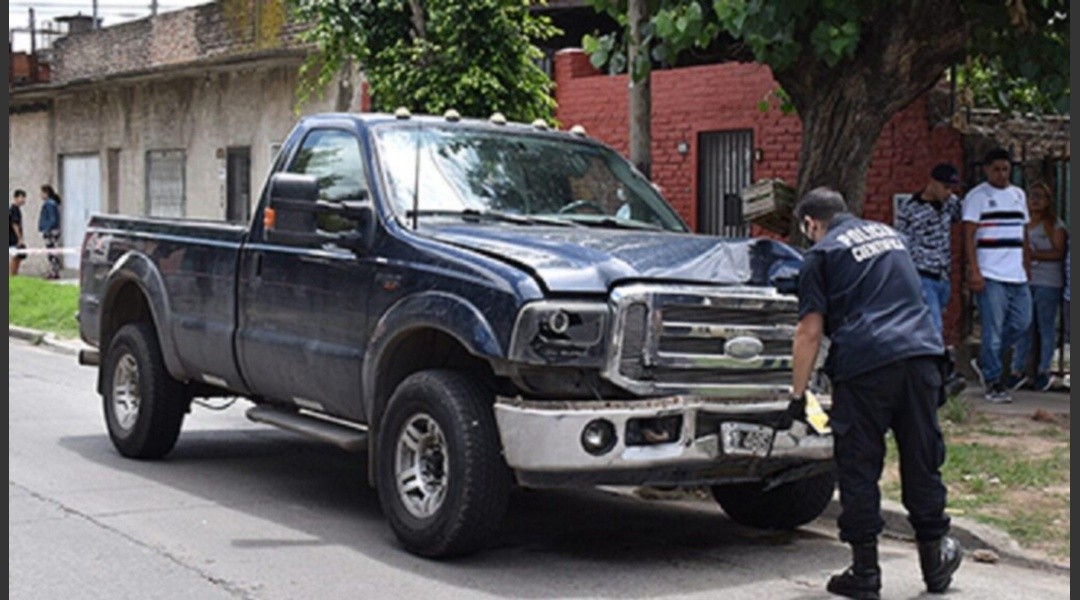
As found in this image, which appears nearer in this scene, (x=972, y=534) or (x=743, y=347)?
(x=743, y=347)

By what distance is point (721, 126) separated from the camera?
16750mm

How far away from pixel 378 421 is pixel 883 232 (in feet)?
8.21

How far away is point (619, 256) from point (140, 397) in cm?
388

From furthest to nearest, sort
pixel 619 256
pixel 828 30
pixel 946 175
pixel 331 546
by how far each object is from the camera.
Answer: pixel 946 175, pixel 828 30, pixel 331 546, pixel 619 256

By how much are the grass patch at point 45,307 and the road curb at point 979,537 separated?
1200 centimetres

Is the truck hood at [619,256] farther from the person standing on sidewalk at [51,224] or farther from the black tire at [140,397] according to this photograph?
the person standing on sidewalk at [51,224]

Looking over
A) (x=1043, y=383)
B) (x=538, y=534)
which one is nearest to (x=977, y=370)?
(x=1043, y=383)

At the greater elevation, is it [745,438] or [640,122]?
[640,122]

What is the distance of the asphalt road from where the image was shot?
7.33 meters

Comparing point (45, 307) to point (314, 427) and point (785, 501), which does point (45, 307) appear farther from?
point (785, 501)

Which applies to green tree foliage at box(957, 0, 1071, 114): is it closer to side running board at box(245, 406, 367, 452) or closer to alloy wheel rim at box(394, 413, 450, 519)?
side running board at box(245, 406, 367, 452)

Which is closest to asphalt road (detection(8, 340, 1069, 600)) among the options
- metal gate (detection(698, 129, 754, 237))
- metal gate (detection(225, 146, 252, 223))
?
metal gate (detection(698, 129, 754, 237))

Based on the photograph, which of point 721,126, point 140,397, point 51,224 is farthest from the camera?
point 51,224

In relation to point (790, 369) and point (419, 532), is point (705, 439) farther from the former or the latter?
point (419, 532)
